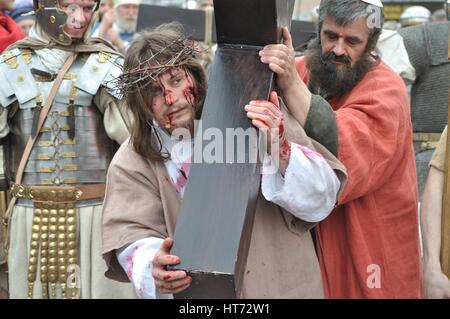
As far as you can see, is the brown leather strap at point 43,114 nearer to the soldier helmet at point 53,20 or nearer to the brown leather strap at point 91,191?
the soldier helmet at point 53,20

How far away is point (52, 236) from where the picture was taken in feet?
14.9

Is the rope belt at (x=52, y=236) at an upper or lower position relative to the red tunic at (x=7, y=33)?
lower

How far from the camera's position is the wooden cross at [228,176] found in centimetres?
221

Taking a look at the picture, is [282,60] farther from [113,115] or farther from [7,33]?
[7,33]

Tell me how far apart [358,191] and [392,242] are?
0.32 meters

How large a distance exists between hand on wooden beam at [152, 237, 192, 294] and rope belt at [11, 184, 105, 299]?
2.25 m

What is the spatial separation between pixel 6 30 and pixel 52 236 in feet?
4.51

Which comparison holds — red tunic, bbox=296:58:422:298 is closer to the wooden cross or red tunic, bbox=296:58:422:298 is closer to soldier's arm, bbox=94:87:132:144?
the wooden cross

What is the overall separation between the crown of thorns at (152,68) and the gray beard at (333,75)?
1.80 feet

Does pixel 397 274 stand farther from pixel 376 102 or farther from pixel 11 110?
pixel 11 110

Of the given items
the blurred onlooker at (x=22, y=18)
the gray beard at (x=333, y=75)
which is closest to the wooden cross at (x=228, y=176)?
the gray beard at (x=333, y=75)

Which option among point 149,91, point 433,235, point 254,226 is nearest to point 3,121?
point 149,91

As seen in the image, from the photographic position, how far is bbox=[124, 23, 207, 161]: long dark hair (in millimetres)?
2758

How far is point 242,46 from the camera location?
2.44 m
